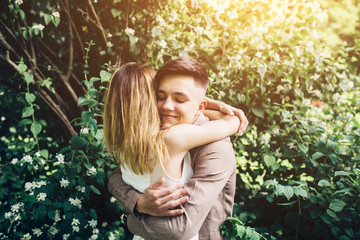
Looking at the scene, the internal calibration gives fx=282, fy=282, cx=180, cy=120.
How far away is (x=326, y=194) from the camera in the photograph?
6.18 feet

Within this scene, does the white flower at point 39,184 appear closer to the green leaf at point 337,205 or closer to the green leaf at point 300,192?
the green leaf at point 300,192

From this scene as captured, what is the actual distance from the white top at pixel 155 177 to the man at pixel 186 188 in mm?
31

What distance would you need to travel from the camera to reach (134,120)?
1.40m

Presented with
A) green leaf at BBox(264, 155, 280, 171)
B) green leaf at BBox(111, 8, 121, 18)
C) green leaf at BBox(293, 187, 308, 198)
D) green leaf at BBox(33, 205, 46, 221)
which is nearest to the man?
green leaf at BBox(293, 187, 308, 198)

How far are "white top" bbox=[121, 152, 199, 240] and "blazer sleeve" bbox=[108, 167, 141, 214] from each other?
31 millimetres

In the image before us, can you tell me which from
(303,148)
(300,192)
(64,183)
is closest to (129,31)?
(64,183)

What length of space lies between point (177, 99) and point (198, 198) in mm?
511

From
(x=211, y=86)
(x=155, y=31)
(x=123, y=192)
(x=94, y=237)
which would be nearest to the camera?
(x=123, y=192)

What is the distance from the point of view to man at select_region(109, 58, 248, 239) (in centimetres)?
129

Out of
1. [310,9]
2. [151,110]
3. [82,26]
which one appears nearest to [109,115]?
[151,110]

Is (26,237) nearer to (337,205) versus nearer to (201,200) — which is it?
(201,200)

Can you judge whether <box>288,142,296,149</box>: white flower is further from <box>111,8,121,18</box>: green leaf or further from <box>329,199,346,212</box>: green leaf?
<box>111,8,121,18</box>: green leaf

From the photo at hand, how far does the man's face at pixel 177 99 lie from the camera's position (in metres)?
1.46

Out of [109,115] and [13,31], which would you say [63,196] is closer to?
[109,115]
